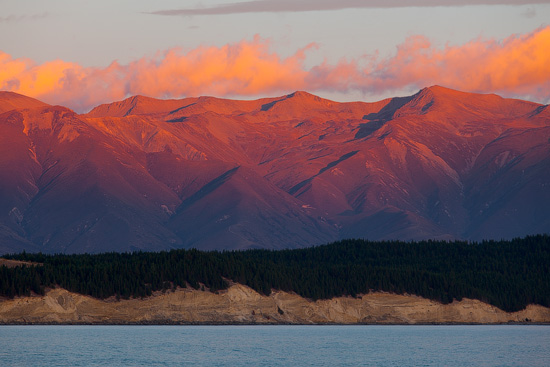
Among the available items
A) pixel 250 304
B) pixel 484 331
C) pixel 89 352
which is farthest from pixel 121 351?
pixel 484 331

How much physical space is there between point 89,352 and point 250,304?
2665 inches

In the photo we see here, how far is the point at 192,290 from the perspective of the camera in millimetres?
191625

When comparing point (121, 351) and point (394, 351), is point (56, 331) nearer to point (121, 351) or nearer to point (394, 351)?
point (121, 351)

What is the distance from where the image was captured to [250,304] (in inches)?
7844

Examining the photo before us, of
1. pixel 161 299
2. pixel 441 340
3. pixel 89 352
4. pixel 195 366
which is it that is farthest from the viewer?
pixel 161 299

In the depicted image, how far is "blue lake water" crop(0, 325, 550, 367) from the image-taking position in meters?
128

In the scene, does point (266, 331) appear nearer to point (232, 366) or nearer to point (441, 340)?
point (441, 340)

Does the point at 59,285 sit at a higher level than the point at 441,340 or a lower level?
higher

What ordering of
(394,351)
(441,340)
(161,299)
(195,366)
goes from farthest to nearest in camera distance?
1. (161,299)
2. (441,340)
3. (394,351)
4. (195,366)

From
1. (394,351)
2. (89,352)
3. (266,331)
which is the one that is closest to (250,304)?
(266,331)

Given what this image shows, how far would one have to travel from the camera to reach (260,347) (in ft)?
490

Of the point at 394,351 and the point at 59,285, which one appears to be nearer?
the point at 394,351

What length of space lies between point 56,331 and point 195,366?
2313 inches

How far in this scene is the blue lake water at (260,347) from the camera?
419 feet
